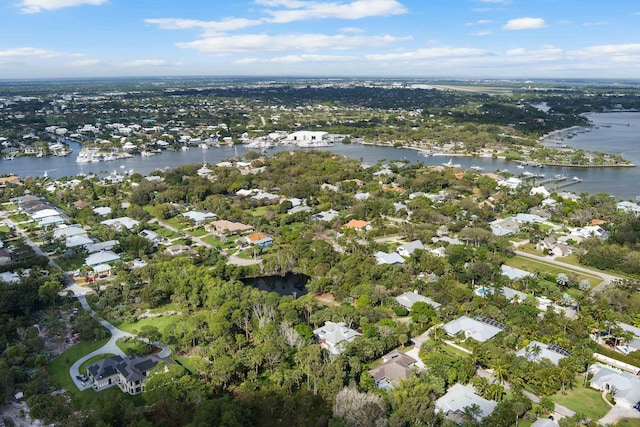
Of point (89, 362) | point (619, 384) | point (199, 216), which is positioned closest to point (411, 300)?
point (619, 384)

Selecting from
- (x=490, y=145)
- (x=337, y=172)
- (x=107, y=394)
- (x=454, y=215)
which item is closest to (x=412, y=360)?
(x=107, y=394)

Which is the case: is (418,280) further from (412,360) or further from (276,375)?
(276,375)

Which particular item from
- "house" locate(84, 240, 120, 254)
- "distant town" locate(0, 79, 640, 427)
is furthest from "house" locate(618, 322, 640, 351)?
"house" locate(84, 240, 120, 254)

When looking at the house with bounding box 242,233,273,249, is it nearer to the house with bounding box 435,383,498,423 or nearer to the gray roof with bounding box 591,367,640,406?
the house with bounding box 435,383,498,423

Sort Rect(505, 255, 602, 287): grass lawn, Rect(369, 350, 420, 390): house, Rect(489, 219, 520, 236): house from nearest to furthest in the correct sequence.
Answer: Rect(369, 350, 420, 390): house → Rect(505, 255, 602, 287): grass lawn → Rect(489, 219, 520, 236): house

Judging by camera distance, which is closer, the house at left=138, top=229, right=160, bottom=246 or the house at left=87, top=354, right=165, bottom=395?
the house at left=87, top=354, right=165, bottom=395

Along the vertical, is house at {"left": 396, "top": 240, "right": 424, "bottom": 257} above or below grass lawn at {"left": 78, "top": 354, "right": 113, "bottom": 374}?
above

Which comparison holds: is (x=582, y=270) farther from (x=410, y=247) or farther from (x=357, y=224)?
(x=357, y=224)
